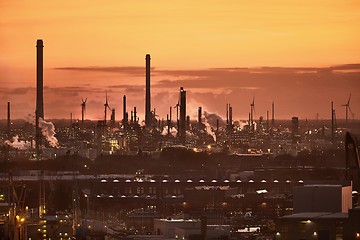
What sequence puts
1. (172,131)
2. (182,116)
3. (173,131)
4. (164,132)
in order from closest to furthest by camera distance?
1. (182,116)
2. (164,132)
3. (172,131)
4. (173,131)

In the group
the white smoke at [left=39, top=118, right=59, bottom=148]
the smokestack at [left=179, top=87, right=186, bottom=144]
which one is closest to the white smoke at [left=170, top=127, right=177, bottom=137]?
the smokestack at [left=179, top=87, right=186, bottom=144]

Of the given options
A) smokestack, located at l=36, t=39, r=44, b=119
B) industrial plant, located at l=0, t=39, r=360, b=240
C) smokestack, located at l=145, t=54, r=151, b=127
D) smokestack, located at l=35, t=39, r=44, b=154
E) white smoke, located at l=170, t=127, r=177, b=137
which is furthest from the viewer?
white smoke, located at l=170, t=127, r=177, b=137

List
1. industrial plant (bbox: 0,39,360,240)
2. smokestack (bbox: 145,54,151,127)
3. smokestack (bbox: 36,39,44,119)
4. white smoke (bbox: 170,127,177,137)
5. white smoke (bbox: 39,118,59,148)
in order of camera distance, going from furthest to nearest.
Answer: white smoke (bbox: 170,127,177,137), smokestack (bbox: 145,54,151,127), white smoke (bbox: 39,118,59,148), smokestack (bbox: 36,39,44,119), industrial plant (bbox: 0,39,360,240)

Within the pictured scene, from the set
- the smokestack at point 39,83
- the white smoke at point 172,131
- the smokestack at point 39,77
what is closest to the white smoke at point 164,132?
the white smoke at point 172,131

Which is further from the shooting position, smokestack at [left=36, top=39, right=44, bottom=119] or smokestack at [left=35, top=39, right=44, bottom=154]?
smokestack at [left=36, top=39, right=44, bottom=119]

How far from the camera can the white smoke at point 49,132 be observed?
335 ft

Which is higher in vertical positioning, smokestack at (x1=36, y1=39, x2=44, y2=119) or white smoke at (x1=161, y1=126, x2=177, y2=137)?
smokestack at (x1=36, y1=39, x2=44, y2=119)

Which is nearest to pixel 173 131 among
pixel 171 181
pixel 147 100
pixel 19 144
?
pixel 147 100

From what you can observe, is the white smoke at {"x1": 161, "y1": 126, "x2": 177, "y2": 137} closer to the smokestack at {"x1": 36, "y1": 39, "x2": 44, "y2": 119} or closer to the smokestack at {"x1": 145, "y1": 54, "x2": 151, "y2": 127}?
the smokestack at {"x1": 145, "y1": 54, "x2": 151, "y2": 127}

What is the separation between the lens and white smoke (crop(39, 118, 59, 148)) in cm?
10216

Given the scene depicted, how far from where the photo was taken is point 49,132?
345 ft

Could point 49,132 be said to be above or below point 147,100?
below

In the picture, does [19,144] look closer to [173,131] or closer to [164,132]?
[164,132]

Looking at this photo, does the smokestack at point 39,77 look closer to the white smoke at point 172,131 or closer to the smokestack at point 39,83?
the smokestack at point 39,83
